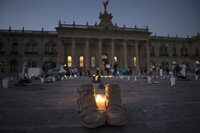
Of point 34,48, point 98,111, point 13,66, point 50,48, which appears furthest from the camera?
point 50,48

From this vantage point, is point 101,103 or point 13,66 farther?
point 13,66

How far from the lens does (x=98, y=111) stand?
1.38 meters

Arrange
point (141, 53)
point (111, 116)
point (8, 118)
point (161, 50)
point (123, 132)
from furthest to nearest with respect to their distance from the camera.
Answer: point (161, 50) < point (141, 53) < point (8, 118) < point (111, 116) < point (123, 132)

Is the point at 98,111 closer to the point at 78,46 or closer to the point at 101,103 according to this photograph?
the point at 101,103

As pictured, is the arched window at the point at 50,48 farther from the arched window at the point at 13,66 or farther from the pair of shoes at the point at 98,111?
the pair of shoes at the point at 98,111

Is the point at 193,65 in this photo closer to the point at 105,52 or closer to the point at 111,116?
the point at 105,52

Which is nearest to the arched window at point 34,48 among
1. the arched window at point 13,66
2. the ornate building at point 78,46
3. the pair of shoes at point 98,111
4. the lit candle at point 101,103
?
the ornate building at point 78,46

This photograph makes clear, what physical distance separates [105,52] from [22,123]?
28708 mm

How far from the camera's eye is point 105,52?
2958 centimetres

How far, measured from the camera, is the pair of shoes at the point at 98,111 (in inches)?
50.1

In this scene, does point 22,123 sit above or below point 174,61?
below

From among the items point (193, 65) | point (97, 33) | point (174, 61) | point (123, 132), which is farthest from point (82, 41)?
point (193, 65)

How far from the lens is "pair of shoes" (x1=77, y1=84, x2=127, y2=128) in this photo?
127 centimetres

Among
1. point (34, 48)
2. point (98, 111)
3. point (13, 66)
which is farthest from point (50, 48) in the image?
point (98, 111)
